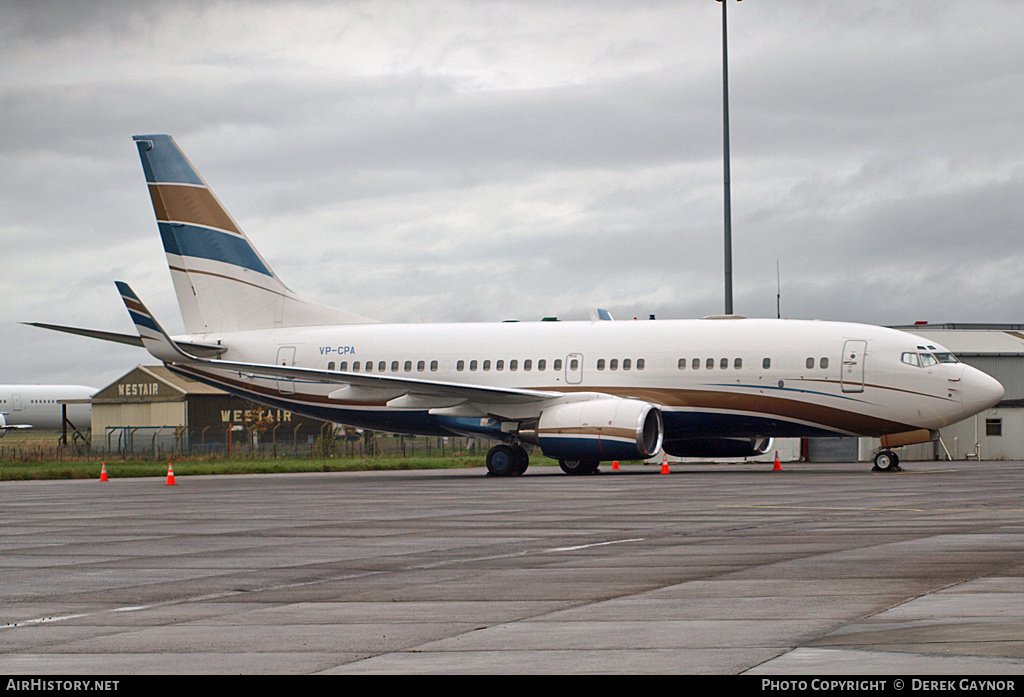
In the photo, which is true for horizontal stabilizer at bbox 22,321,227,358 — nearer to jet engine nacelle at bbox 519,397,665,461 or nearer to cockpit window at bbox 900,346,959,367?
jet engine nacelle at bbox 519,397,665,461

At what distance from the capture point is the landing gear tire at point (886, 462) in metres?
30.3

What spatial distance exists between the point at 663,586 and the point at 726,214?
101ft

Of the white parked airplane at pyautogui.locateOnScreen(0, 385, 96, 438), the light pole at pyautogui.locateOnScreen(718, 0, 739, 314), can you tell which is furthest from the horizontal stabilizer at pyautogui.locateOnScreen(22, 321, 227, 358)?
the white parked airplane at pyautogui.locateOnScreen(0, 385, 96, 438)

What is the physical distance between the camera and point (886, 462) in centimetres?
3038

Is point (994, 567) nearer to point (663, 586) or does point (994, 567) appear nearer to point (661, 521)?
point (663, 586)

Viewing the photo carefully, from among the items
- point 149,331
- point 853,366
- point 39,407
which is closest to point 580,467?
point 853,366

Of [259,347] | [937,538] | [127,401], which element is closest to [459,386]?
[259,347]

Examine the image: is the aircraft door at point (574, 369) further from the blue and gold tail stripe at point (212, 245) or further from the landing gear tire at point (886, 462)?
the blue and gold tail stripe at point (212, 245)

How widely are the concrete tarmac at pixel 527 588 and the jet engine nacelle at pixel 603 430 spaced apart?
947 cm

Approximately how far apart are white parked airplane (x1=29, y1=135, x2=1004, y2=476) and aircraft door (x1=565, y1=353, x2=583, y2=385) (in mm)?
37

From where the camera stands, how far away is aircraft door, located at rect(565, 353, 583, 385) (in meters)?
32.2

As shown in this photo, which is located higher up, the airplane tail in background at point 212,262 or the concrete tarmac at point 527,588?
the airplane tail in background at point 212,262

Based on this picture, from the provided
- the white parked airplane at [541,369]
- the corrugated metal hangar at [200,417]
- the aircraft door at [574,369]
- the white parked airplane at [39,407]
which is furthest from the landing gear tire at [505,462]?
the white parked airplane at [39,407]

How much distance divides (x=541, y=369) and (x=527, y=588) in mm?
23234
